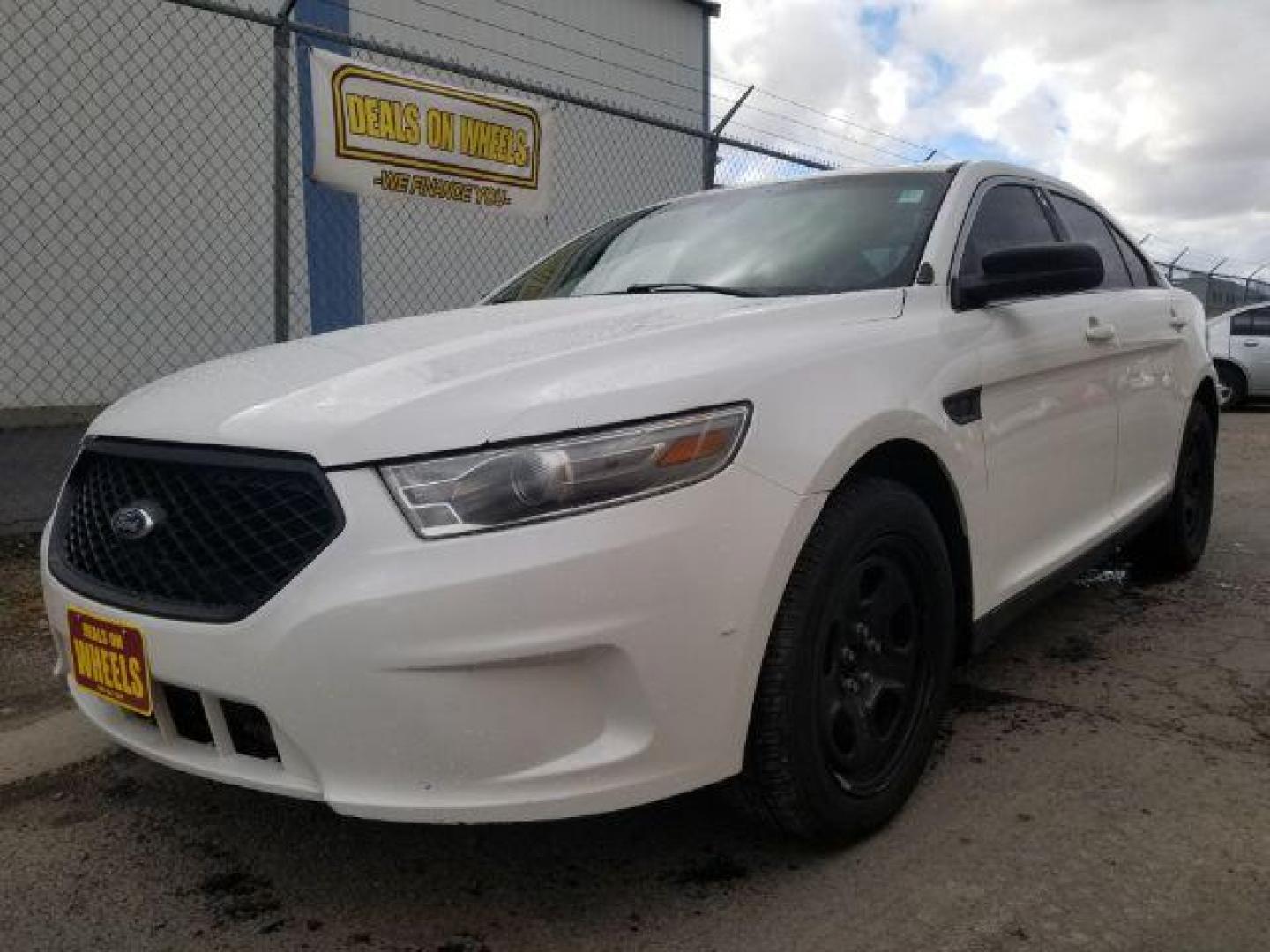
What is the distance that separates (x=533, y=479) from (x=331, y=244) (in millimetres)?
6047

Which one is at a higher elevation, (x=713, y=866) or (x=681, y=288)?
(x=681, y=288)

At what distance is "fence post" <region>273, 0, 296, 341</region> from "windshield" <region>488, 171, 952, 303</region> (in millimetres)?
1685

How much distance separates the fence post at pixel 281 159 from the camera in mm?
4578

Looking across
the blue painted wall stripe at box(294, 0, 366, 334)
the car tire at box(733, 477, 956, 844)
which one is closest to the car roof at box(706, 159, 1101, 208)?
the car tire at box(733, 477, 956, 844)

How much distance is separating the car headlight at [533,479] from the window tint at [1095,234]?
96.5 inches

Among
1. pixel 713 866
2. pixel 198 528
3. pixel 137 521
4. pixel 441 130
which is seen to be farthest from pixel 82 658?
pixel 441 130

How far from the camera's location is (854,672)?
2201 mm

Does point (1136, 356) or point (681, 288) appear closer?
point (681, 288)

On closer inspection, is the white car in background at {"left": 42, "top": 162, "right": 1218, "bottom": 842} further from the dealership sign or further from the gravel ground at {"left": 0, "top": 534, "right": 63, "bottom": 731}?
the dealership sign

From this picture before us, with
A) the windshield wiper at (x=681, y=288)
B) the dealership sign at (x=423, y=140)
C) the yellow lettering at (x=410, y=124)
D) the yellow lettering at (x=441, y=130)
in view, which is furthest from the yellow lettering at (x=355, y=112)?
the windshield wiper at (x=681, y=288)

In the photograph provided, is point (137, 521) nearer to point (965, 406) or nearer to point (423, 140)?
point (965, 406)

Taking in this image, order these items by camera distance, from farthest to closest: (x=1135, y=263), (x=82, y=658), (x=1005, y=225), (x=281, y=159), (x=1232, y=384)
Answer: (x=1232, y=384), (x=281, y=159), (x=1135, y=263), (x=1005, y=225), (x=82, y=658)

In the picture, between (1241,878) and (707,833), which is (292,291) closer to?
(707,833)

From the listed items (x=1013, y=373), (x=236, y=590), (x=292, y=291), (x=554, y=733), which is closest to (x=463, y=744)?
(x=554, y=733)
